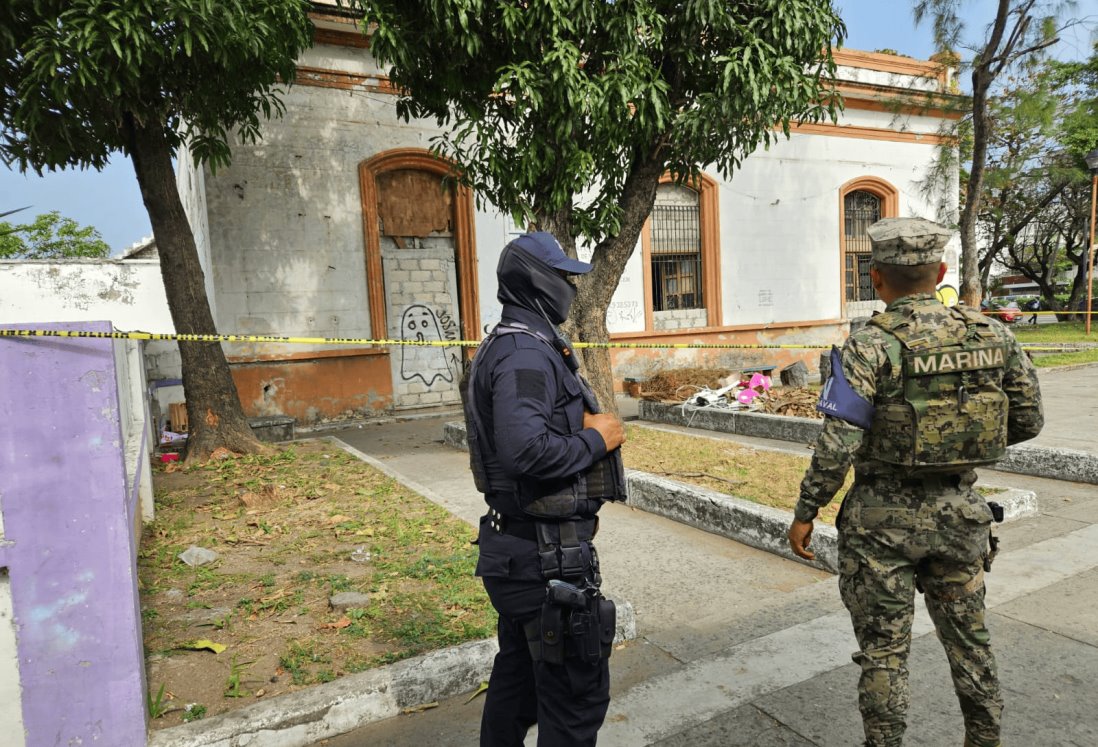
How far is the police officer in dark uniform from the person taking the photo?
1.95 m

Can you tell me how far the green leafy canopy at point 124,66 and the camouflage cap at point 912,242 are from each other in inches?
203

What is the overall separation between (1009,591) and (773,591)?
1.22 meters

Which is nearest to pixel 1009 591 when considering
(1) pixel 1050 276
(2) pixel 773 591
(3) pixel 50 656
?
(2) pixel 773 591

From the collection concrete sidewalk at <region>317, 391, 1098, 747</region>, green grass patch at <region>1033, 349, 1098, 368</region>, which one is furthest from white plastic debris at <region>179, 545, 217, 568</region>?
green grass patch at <region>1033, 349, 1098, 368</region>

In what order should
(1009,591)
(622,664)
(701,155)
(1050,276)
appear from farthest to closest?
(1050,276) → (701,155) → (1009,591) → (622,664)

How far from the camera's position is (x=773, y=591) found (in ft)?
13.4

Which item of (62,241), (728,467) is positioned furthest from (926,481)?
(62,241)

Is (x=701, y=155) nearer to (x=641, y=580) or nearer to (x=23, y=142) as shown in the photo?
(x=641, y=580)

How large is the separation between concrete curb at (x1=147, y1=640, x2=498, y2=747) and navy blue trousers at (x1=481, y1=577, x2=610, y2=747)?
811 millimetres

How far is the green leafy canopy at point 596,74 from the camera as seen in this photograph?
642 cm

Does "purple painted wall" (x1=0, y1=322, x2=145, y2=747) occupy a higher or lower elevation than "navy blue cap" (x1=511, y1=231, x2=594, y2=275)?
lower

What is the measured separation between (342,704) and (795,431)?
645cm

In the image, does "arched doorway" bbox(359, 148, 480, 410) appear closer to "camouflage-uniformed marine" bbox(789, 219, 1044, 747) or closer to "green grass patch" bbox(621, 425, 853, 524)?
"green grass patch" bbox(621, 425, 853, 524)

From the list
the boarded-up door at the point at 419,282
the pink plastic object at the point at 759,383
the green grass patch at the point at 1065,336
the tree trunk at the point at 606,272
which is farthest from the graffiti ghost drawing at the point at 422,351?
the green grass patch at the point at 1065,336
